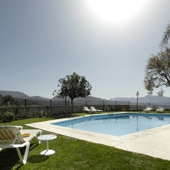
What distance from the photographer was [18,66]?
18062mm

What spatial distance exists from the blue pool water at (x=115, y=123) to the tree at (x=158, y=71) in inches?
333

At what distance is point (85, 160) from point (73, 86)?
13.9 m

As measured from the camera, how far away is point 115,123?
540 inches

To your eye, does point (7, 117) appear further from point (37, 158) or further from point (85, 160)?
point (85, 160)

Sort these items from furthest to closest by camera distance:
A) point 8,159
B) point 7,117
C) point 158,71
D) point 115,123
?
point 158,71 < point 115,123 < point 7,117 < point 8,159

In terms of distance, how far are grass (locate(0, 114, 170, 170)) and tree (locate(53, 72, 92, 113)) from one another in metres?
12.7

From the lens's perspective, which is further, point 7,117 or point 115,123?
point 115,123

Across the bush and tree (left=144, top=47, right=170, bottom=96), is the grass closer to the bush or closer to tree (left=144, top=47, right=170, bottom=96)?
the bush

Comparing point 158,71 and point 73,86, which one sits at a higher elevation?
point 158,71

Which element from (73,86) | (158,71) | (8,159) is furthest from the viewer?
(158,71)

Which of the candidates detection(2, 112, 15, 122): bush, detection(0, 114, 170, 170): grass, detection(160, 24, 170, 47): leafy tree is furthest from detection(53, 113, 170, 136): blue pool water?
detection(160, 24, 170, 47): leafy tree

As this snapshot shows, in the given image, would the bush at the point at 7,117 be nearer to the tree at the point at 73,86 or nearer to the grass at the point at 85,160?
the grass at the point at 85,160

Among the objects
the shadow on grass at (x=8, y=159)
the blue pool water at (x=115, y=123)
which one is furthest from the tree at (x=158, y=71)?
the shadow on grass at (x=8, y=159)

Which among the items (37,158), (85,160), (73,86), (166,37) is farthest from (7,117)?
(166,37)
